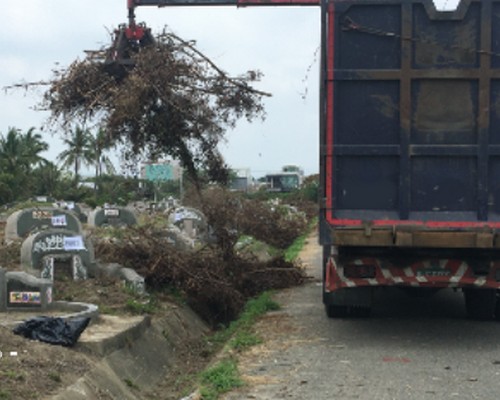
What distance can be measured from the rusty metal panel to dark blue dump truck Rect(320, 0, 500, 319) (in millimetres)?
12

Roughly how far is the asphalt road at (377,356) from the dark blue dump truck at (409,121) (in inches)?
43.0

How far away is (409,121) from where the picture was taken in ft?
29.7

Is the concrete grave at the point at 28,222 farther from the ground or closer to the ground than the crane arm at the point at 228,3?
closer to the ground

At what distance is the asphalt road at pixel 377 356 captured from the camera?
7336 mm

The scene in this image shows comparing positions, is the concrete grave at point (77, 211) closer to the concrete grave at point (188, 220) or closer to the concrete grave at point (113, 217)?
the concrete grave at point (113, 217)

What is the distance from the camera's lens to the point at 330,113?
910 centimetres

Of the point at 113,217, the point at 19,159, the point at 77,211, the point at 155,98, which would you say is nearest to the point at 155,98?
the point at 155,98

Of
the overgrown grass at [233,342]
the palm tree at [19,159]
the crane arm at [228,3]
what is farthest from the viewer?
the palm tree at [19,159]

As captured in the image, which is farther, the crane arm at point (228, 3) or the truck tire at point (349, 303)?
the crane arm at point (228, 3)

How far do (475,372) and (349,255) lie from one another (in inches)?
85.4

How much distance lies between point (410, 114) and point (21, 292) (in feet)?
17.5

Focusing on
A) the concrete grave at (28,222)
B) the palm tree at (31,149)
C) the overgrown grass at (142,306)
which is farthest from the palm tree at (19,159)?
the overgrown grass at (142,306)

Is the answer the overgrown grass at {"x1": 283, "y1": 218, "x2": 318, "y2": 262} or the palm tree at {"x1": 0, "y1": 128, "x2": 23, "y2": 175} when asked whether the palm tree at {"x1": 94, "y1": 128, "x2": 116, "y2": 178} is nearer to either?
the overgrown grass at {"x1": 283, "y1": 218, "x2": 318, "y2": 262}

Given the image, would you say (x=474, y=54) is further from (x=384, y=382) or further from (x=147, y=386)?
(x=147, y=386)
